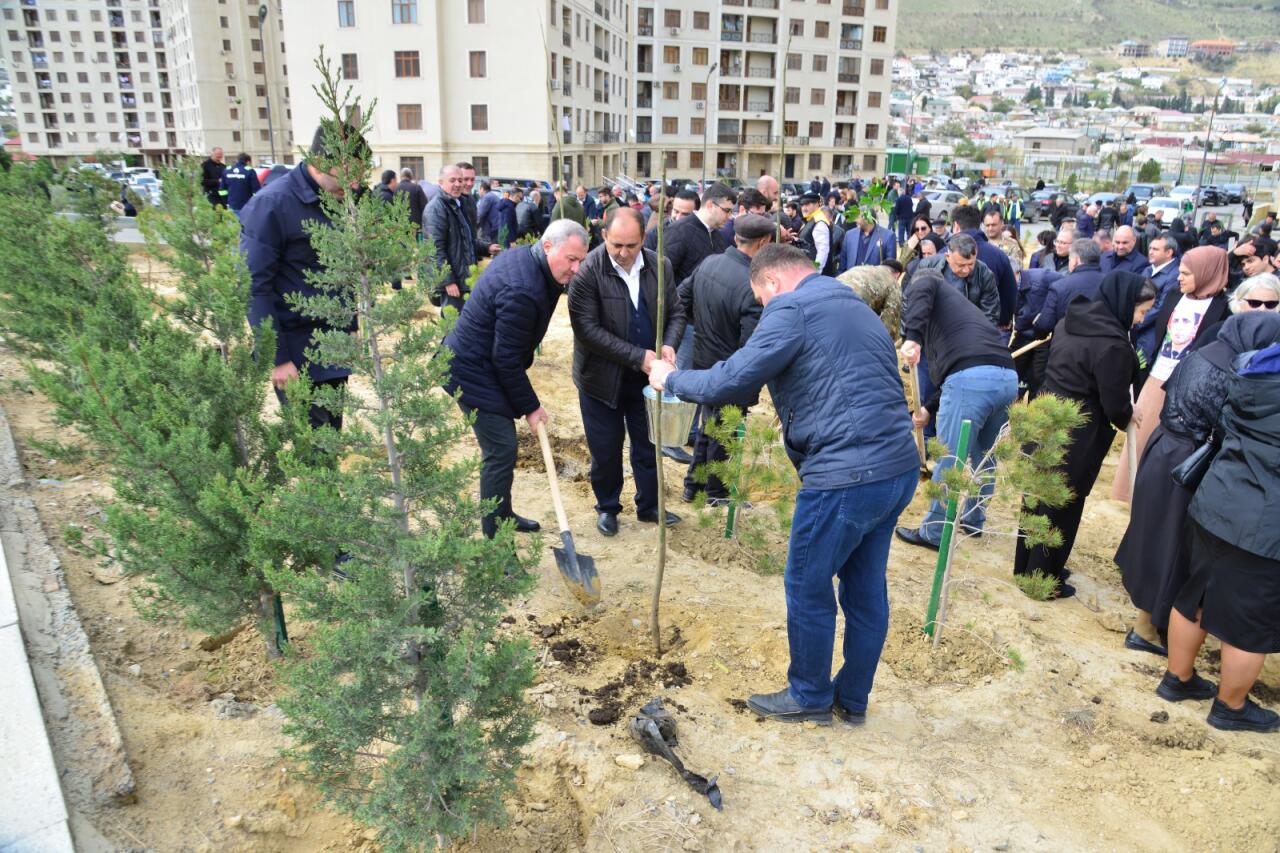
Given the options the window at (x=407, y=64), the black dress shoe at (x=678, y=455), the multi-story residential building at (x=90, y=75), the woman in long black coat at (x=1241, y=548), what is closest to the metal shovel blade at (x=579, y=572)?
the black dress shoe at (x=678, y=455)

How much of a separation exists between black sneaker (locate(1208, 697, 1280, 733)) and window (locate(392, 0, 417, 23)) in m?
40.3

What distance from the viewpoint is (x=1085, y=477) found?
169 inches

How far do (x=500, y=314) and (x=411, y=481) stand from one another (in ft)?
6.50

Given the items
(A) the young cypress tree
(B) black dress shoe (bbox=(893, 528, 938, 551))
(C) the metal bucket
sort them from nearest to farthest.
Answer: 1. (A) the young cypress tree
2. (C) the metal bucket
3. (B) black dress shoe (bbox=(893, 528, 938, 551))

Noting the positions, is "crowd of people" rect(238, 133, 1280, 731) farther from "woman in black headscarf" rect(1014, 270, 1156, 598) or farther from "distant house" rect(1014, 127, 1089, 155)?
"distant house" rect(1014, 127, 1089, 155)

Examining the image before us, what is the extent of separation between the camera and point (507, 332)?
3.94 meters

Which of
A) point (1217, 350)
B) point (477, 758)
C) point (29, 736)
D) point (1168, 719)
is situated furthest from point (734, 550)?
point (29, 736)

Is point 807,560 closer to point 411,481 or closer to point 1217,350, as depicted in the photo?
point 411,481

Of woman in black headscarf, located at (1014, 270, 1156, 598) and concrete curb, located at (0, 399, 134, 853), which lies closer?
concrete curb, located at (0, 399, 134, 853)

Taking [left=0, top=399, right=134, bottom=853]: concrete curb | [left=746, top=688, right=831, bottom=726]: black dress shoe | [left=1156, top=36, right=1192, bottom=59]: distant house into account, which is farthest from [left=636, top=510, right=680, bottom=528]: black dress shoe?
[left=1156, top=36, right=1192, bottom=59]: distant house

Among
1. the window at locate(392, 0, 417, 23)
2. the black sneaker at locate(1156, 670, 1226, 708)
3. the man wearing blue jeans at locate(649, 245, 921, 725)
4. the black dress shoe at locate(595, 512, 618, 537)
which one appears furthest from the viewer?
the window at locate(392, 0, 417, 23)

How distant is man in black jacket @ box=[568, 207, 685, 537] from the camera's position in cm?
425

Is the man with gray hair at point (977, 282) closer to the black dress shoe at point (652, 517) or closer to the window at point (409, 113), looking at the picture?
the black dress shoe at point (652, 517)

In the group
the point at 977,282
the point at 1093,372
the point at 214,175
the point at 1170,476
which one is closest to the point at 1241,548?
the point at 1170,476
